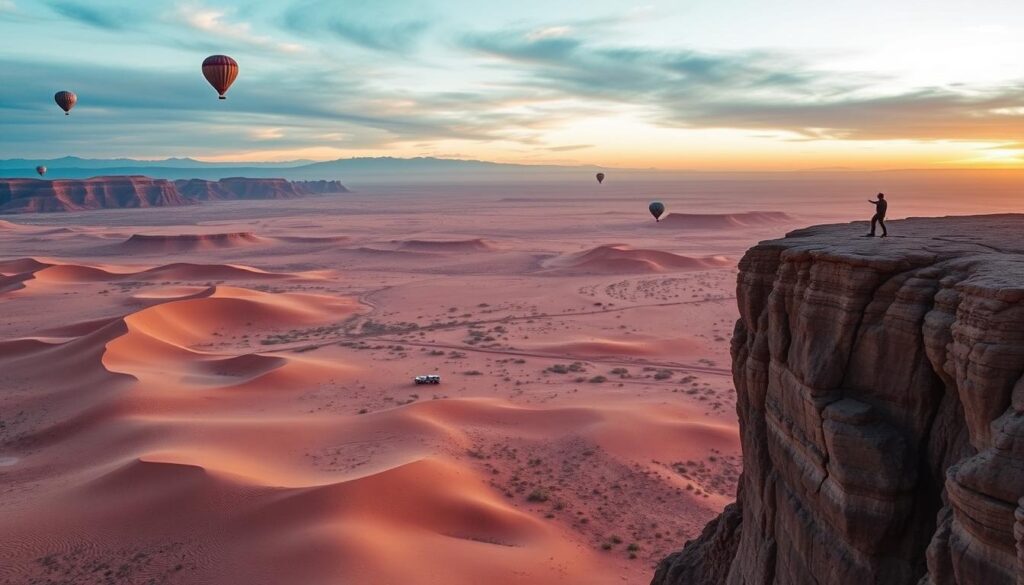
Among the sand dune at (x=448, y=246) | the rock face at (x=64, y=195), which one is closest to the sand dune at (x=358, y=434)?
the sand dune at (x=448, y=246)

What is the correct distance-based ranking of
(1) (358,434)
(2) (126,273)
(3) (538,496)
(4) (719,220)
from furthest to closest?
(4) (719,220) < (2) (126,273) < (1) (358,434) < (3) (538,496)

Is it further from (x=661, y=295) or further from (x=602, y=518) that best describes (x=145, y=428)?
(x=661, y=295)

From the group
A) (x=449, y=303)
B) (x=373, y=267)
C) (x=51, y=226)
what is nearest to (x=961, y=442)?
(x=449, y=303)

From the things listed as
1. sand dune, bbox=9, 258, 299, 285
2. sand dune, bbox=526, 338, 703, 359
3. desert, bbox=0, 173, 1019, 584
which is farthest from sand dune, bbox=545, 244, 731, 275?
sand dune, bbox=526, 338, 703, 359

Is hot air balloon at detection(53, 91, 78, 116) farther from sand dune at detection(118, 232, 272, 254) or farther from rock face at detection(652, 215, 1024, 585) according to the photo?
rock face at detection(652, 215, 1024, 585)

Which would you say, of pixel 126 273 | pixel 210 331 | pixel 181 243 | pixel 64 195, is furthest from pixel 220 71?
pixel 64 195

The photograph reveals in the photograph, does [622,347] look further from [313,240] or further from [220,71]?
[313,240]

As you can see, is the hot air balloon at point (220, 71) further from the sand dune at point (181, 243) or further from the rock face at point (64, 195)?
the rock face at point (64, 195)

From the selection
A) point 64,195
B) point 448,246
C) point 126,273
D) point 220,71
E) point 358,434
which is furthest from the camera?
point 64,195
